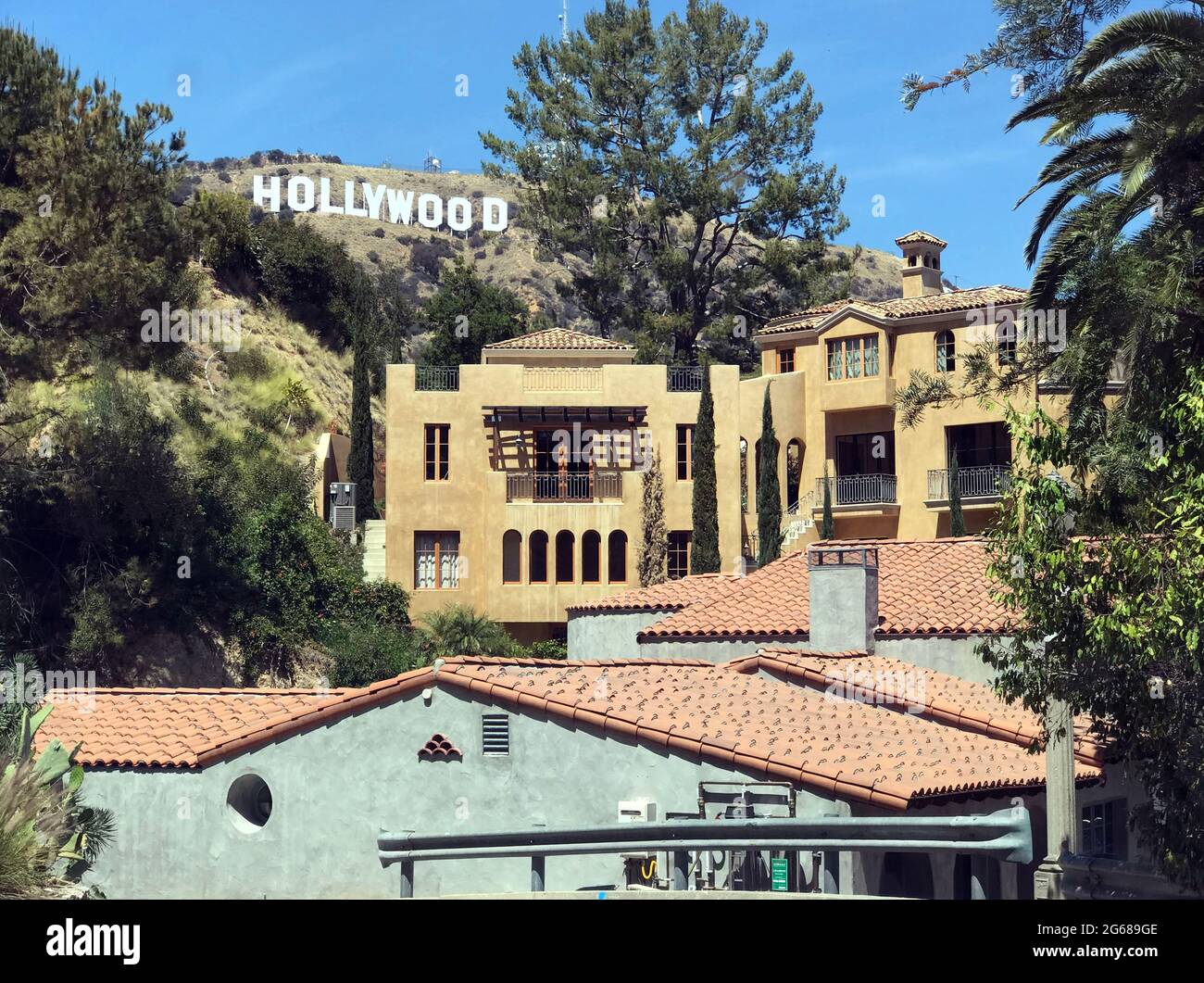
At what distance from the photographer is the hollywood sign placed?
383ft

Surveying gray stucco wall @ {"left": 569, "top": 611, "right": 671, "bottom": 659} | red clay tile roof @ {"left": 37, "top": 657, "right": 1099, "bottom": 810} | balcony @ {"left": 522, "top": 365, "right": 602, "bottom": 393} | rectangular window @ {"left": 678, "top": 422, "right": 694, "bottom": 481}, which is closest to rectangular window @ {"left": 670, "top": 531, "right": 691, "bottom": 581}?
rectangular window @ {"left": 678, "top": 422, "right": 694, "bottom": 481}

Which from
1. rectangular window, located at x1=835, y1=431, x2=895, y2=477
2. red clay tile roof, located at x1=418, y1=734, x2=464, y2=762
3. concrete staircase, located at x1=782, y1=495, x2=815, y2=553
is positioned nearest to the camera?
red clay tile roof, located at x1=418, y1=734, x2=464, y2=762

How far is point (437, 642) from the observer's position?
152 ft

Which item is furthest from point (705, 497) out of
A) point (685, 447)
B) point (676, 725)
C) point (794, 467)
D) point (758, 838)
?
point (758, 838)

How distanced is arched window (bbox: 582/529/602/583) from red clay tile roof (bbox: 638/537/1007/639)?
1654 cm

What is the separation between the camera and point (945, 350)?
5353 centimetres

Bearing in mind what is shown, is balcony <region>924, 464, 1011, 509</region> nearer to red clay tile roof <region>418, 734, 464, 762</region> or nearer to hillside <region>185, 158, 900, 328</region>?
red clay tile roof <region>418, 734, 464, 762</region>

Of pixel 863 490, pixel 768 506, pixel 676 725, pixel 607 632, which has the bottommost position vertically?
pixel 676 725

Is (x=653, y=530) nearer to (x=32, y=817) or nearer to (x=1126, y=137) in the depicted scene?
(x=1126, y=137)

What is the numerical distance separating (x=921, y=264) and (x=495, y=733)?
141 feet

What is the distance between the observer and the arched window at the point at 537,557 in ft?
169
